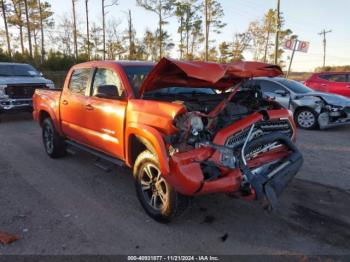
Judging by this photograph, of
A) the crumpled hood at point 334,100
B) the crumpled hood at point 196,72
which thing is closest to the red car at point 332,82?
the crumpled hood at point 334,100

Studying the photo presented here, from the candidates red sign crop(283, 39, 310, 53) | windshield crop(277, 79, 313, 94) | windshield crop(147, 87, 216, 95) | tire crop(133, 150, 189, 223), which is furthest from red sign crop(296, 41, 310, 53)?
tire crop(133, 150, 189, 223)

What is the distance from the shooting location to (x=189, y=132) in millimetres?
3379

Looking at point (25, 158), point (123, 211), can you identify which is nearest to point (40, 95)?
point (25, 158)

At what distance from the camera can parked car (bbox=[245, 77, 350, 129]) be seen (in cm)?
959

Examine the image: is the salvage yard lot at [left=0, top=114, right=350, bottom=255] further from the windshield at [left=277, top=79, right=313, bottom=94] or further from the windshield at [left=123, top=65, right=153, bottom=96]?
the windshield at [left=277, top=79, right=313, bottom=94]

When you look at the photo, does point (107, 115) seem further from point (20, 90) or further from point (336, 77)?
point (336, 77)

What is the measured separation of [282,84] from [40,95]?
719 cm

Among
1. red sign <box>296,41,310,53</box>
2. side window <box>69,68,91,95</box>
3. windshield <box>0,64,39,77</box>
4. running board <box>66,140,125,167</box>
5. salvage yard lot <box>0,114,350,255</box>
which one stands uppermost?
red sign <box>296,41,310,53</box>

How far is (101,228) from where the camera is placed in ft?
12.3

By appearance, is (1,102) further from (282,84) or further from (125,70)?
(282,84)

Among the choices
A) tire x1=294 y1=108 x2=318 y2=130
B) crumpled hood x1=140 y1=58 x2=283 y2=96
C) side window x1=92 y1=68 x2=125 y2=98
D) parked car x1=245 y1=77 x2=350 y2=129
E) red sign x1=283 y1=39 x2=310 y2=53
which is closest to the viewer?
crumpled hood x1=140 y1=58 x2=283 y2=96

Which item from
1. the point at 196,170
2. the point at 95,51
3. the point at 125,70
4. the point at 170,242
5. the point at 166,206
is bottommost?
the point at 170,242

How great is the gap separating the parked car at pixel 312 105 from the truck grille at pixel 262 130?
5.52 meters

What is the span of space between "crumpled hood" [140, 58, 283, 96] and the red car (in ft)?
38.8
